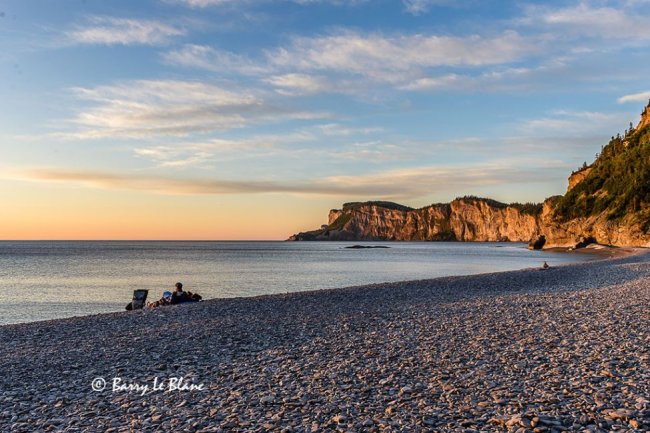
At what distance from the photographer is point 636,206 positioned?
12200cm

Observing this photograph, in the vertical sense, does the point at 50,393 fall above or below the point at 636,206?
below

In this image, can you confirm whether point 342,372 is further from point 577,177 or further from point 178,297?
point 577,177

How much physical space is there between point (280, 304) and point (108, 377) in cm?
1361

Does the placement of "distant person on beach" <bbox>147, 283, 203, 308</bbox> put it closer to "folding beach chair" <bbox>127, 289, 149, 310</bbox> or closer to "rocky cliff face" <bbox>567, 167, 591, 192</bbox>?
"folding beach chair" <bbox>127, 289, 149, 310</bbox>

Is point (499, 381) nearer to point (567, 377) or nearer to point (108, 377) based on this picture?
point (567, 377)

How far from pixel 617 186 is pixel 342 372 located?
6047 inches

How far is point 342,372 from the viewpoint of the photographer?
1103 cm

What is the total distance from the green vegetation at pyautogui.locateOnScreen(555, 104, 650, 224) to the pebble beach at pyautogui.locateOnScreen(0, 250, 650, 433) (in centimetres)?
12053

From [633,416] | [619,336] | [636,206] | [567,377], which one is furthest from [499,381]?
[636,206]

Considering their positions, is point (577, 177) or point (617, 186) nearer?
point (617, 186)

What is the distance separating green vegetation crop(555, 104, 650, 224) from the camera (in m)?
125

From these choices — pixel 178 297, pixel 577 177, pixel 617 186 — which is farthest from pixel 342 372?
pixel 577 177

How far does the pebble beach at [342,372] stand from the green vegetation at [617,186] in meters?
121

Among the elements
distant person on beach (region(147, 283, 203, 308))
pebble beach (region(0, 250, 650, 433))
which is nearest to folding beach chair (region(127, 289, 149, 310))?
distant person on beach (region(147, 283, 203, 308))
